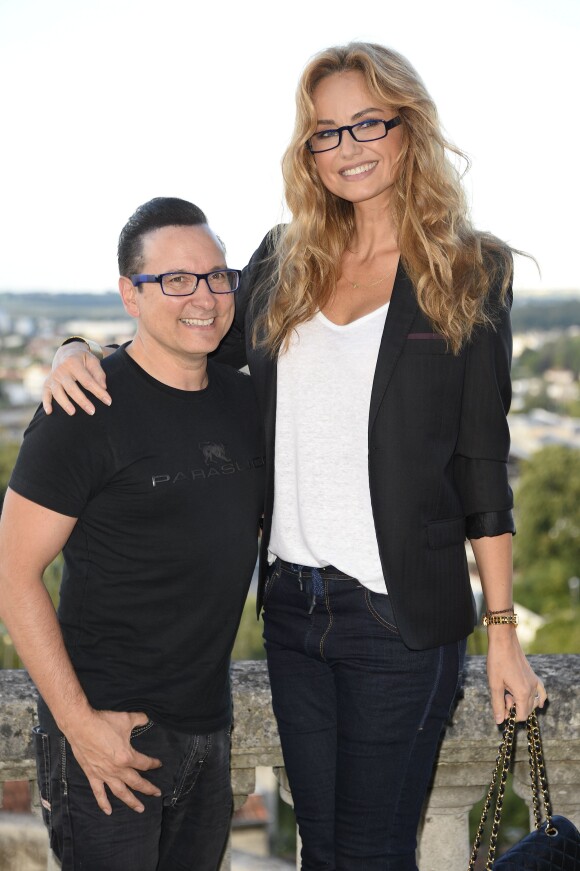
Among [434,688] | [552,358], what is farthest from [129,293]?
[552,358]

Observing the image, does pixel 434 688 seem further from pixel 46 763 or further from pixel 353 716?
pixel 46 763

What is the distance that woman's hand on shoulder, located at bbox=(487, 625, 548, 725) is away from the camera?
8.30 ft

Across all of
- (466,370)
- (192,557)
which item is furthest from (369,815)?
(466,370)

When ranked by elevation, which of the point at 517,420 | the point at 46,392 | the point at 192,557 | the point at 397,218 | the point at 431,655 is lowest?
the point at 431,655

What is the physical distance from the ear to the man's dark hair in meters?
0.02

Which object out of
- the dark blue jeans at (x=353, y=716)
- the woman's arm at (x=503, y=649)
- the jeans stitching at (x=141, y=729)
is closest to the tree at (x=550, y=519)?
the woman's arm at (x=503, y=649)

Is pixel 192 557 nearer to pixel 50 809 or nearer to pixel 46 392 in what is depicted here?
pixel 46 392

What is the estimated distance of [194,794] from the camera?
2.52m

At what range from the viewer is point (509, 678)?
2.53 m

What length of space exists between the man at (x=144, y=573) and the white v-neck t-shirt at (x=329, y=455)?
99mm

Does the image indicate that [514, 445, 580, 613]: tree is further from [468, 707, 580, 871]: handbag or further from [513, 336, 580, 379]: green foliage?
[468, 707, 580, 871]: handbag

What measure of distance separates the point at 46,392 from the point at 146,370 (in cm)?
28

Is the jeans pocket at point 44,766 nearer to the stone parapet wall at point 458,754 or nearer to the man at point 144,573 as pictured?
the man at point 144,573

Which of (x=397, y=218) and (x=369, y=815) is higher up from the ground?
(x=397, y=218)
